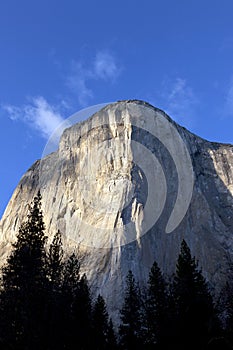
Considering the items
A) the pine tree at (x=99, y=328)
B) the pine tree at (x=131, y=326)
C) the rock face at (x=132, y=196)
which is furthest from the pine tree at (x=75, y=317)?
the rock face at (x=132, y=196)

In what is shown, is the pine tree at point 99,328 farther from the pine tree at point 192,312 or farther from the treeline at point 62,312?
the pine tree at point 192,312

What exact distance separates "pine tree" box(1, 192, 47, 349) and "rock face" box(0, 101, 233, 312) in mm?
25163

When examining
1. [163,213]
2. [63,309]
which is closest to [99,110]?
[163,213]

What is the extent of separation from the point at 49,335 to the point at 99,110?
55674 mm

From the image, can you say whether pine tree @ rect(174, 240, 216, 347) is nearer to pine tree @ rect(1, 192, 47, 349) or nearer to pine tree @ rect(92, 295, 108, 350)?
pine tree @ rect(92, 295, 108, 350)

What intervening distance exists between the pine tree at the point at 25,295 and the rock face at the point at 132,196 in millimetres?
25163

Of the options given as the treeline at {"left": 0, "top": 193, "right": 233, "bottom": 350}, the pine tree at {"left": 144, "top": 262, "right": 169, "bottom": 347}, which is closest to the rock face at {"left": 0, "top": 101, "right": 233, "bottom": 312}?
the pine tree at {"left": 144, "top": 262, "right": 169, "bottom": 347}

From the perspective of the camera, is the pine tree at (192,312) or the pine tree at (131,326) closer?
the pine tree at (192,312)

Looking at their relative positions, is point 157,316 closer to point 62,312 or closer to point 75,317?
point 75,317

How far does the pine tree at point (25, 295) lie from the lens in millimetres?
19188

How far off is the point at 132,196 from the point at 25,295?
3872 cm

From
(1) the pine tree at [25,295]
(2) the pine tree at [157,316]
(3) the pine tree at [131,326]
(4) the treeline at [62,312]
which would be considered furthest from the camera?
(3) the pine tree at [131,326]

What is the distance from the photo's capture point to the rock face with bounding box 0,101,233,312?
2117 inches

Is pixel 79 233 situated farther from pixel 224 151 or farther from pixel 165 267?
pixel 224 151
